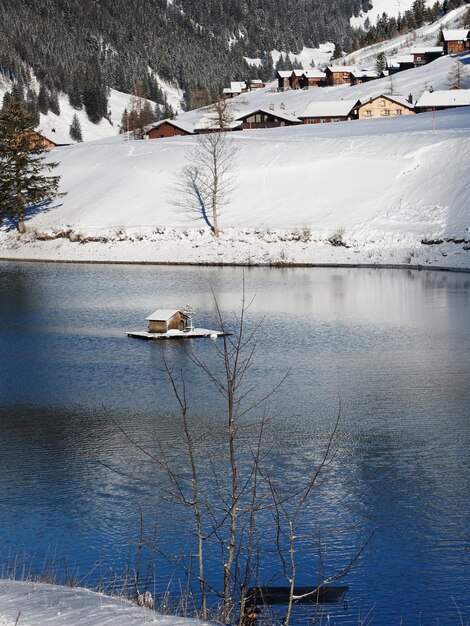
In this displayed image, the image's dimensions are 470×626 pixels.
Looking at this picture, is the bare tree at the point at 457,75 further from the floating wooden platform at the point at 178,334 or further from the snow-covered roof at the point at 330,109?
the floating wooden platform at the point at 178,334

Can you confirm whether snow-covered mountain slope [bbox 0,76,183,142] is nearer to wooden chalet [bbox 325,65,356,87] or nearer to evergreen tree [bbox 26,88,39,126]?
evergreen tree [bbox 26,88,39,126]

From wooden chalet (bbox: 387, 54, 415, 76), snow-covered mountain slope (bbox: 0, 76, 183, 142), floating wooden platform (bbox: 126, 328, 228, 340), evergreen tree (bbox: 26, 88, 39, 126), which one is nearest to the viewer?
floating wooden platform (bbox: 126, 328, 228, 340)

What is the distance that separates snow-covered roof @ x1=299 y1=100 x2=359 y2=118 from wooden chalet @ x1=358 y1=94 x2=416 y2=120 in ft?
9.30

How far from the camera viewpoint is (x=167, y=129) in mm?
112625

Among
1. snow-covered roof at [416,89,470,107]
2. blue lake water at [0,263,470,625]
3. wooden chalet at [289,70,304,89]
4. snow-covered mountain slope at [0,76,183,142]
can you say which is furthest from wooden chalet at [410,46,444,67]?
blue lake water at [0,263,470,625]

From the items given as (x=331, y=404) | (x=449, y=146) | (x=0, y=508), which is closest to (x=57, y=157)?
(x=449, y=146)

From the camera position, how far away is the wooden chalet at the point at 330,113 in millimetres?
111062

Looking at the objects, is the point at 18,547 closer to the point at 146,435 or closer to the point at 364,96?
the point at 146,435

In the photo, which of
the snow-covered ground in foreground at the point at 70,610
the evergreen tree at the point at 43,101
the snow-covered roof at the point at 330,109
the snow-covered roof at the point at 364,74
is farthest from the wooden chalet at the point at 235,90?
the snow-covered ground in foreground at the point at 70,610

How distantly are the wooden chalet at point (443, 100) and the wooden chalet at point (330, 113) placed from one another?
26.8ft

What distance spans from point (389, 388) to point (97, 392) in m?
9.10

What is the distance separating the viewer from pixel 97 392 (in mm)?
28953

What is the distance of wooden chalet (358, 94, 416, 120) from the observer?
108438 millimetres

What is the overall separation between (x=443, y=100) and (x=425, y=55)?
49474mm
